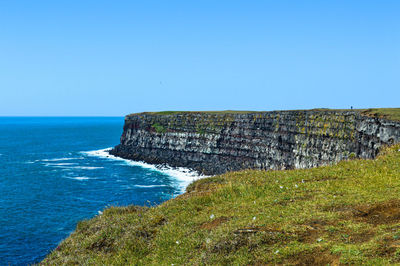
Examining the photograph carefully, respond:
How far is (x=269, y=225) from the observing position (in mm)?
11695

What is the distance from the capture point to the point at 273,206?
13898mm

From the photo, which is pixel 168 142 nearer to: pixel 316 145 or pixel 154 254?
pixel 316 145

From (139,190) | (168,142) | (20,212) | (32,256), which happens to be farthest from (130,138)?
(32,256)

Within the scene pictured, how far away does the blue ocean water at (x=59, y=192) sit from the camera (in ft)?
114

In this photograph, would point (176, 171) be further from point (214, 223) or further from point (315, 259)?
point (315, 259)

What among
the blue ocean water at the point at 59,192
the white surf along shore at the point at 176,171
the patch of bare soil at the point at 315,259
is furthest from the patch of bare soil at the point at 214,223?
the white surf along shore at the point at 176,171

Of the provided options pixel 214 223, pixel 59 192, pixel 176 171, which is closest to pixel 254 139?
pixel 176 171

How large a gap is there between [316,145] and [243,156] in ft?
76.4

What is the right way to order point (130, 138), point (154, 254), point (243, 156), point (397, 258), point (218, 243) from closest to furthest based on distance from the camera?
point (397, 258)
point (218, 243)
point (154, 254)
point (243, 156)
point (130, 138)

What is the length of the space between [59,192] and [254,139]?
44.5 m

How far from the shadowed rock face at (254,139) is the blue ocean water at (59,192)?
996cm

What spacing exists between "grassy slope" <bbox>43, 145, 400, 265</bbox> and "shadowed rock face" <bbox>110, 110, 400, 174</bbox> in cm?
2425

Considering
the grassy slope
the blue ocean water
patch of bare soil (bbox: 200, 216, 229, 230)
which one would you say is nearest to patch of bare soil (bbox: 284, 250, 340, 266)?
the grassy slope

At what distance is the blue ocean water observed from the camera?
34812 millimetres
